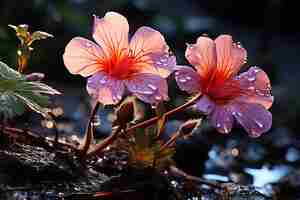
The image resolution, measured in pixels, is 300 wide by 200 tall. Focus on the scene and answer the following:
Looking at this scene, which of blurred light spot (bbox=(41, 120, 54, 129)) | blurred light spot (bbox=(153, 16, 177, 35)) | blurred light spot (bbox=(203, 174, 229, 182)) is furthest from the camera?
blurred light spot (bbox=(153, 16, 177, 35))

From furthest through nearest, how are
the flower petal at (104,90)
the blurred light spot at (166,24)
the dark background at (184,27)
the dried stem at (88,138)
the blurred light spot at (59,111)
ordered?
1. the blurred light spot at (166,24)
2. the dark background at (184,27)
3. the blurred light spot at (59,111)
4. the dried stem at (88,138)
5. the flower petal at (104,90)

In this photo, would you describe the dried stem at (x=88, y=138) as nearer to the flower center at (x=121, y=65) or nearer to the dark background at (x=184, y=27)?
the flower center at (x=121, y=65)

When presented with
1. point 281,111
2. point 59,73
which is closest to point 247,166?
point 281,111

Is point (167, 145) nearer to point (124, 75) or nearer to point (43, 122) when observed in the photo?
point (124, 75)

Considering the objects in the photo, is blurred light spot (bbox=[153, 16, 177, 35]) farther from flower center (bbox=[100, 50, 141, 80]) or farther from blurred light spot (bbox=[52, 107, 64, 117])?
flower center (bbox=[100, 50, 141, 80])

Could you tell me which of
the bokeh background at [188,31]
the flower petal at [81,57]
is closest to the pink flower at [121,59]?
the flower petal at [81,57]

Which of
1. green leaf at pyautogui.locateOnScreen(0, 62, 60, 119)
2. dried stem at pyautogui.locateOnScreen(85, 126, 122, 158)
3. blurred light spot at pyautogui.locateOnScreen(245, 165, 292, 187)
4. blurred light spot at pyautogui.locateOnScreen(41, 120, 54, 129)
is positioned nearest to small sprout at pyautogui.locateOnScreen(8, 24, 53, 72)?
green leaf at pyautogui.locateOnScreen(0, 62, 60, 119)
